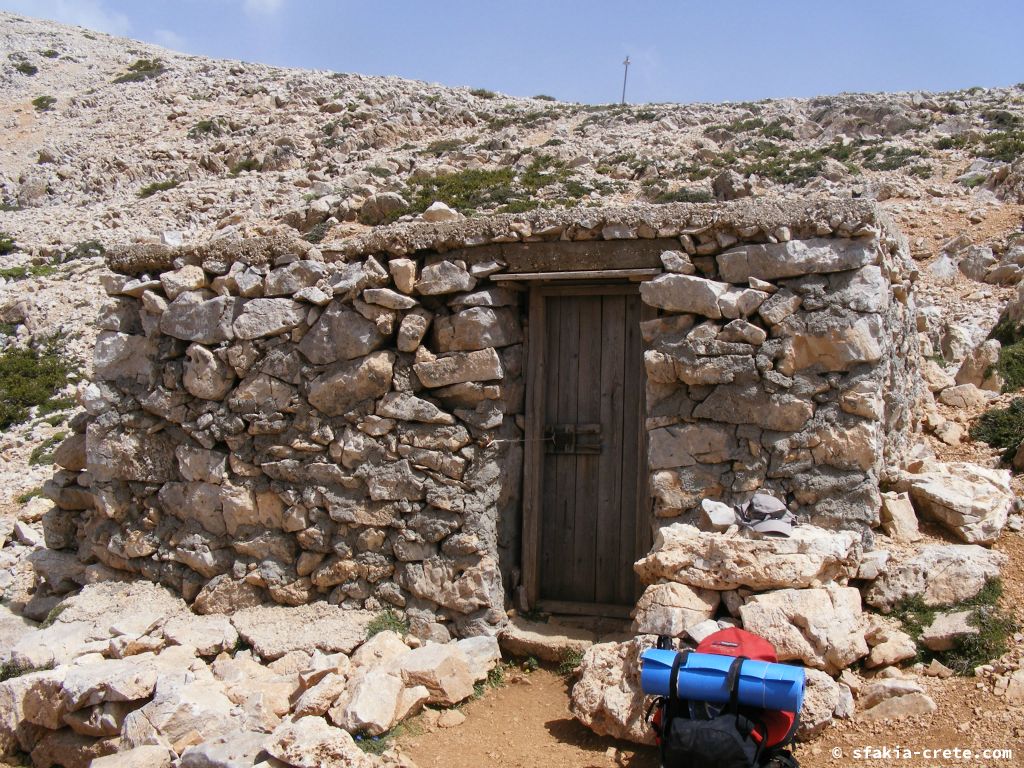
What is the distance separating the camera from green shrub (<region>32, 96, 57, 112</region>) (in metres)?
29.3

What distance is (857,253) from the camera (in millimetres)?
4758

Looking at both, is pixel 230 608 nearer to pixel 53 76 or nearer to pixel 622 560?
pixel 622 560

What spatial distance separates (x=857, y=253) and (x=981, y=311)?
625cm

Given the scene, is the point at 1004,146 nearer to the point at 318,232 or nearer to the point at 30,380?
the point at 318,232

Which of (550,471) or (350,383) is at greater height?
(350,383)

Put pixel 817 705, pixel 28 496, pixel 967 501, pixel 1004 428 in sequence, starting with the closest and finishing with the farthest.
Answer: pixel 817 705, pixel 967 501, pixel 1004 428, pixel 28 496

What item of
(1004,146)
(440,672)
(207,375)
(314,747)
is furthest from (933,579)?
(1004,146)

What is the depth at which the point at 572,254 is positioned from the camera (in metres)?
5.34

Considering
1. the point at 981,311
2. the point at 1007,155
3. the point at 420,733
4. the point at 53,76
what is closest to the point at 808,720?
the point at 420,733

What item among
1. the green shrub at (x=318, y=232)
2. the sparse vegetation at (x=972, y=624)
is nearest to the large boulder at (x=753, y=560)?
the sparse vegetation at (x=972, y=624)

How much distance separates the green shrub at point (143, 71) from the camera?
31375mm

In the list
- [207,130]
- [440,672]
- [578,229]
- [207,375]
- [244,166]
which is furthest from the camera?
[207,130]

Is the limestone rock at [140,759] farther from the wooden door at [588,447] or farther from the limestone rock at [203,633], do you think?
the wooden door at [588,447]

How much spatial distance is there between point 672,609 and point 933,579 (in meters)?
1.52
